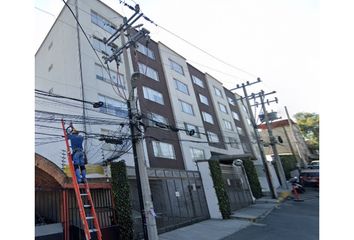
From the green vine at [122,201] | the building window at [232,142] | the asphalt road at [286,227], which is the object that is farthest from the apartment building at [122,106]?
the asphalt road at [286,227]

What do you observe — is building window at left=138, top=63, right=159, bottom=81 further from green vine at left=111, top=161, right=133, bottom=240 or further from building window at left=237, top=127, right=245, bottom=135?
building window at left=237, top=127, right=245, bottom=135

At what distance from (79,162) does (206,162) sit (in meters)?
11.3

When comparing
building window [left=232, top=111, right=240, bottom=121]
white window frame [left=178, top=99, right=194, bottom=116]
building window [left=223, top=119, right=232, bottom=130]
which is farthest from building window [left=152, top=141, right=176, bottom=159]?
building window [left=232, top=111, right=240, bottom=121]

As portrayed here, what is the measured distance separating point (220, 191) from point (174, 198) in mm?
3566

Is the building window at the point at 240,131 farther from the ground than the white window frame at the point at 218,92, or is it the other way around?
the white window frame at the point at 218,92

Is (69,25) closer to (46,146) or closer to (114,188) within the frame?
(46,146)

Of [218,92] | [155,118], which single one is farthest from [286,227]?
[218,92]

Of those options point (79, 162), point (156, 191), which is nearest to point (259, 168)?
point (156, 191)

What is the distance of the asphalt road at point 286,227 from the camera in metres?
10.8

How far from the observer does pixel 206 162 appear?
692 inches

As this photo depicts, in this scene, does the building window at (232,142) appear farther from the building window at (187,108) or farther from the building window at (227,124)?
the building window at (187,108)

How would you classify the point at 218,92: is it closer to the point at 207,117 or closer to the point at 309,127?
the point at 207,117

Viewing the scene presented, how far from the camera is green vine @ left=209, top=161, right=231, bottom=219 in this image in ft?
52.3

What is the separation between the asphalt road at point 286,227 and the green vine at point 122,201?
184 inches
